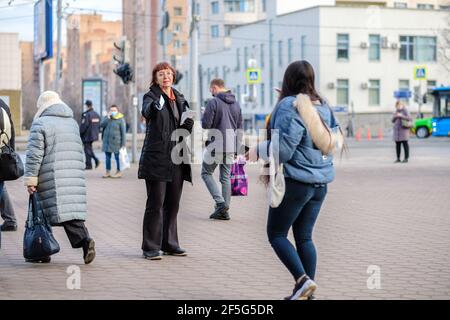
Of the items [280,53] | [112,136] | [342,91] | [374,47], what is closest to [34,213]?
[112,136]

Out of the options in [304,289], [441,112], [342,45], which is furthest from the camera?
[342,45]

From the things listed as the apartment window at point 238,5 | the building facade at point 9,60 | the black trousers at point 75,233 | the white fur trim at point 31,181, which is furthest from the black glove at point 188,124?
the apartment window at point 238,5

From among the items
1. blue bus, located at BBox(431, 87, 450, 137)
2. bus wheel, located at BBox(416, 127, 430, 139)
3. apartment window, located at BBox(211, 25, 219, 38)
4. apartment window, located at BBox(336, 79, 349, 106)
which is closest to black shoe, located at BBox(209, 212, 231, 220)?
blue bus, located at BBox(431, 87, 450, 137)

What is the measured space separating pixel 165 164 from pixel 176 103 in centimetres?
67

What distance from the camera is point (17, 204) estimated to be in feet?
54.6

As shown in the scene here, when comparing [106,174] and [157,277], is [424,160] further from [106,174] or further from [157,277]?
Result: [157,277]

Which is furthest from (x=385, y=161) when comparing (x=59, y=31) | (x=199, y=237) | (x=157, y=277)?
(x=59, y=31)

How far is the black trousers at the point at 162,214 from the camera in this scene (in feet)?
32.8

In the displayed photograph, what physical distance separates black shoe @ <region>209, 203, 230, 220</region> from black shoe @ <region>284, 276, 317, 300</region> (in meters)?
6.48

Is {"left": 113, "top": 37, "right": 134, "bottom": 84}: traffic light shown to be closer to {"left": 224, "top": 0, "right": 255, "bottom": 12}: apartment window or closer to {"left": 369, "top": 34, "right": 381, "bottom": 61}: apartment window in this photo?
{"left": 369, "top": 34, "right": 381, "bottom": 61}: apartment window

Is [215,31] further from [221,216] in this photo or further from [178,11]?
[221,216]

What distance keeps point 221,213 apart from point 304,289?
6.60 m

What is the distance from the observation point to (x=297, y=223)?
7430mm

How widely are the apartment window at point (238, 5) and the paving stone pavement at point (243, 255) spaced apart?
8733cm
